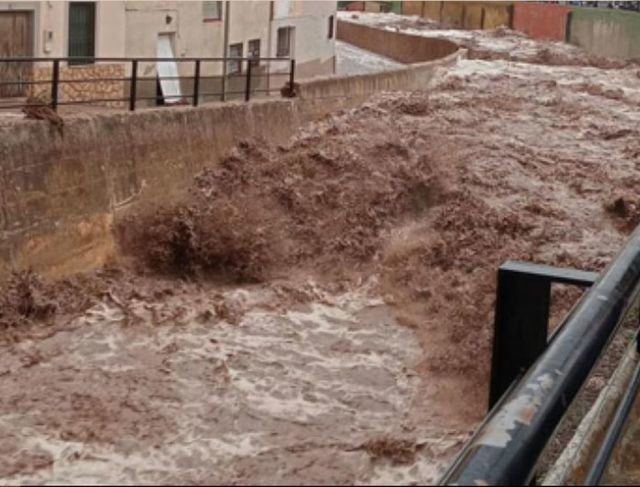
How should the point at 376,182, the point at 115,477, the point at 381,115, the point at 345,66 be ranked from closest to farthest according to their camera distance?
the point at 115,477 → the point at 376,182 → the point at 381,115 → the point at 345,66

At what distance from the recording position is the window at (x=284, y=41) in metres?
26.8

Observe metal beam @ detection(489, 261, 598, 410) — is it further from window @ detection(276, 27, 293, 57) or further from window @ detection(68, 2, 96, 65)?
window @ detection(276, 27, 293, 57)

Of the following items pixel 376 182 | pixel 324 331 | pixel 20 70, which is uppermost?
pixel 20 70

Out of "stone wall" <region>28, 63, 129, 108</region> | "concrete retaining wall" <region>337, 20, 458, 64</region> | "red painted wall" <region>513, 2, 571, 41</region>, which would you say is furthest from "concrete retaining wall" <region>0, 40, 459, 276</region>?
"red painted wall" <region>513, 2, 571, 41</region>

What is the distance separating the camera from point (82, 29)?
18.6 meters

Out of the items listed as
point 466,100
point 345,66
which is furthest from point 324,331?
point 345,66

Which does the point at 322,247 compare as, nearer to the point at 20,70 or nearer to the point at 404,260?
the point at 404,260

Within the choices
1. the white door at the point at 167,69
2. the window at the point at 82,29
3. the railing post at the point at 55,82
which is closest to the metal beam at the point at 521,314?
the railing post at the point at 55,82

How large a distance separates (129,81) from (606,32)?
36.4 m

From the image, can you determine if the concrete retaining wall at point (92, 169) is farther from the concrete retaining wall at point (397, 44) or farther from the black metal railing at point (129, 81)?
the concrete retaining wall at point (397, 44)

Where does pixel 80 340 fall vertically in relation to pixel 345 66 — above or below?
below

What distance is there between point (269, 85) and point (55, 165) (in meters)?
10.9

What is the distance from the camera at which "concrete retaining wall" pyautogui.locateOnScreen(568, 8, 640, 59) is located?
48469mm

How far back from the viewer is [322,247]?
55.1ft
